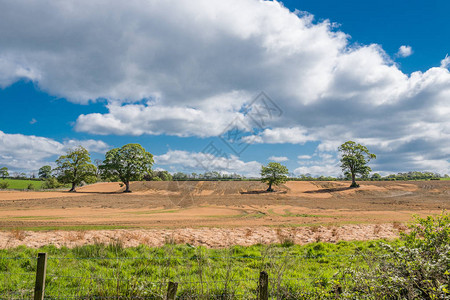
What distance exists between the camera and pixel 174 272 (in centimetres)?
839

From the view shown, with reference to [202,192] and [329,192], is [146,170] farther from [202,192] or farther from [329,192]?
[329,192]

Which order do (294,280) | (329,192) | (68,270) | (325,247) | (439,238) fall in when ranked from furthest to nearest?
(329,192), (325,247), (68,270), (294,280), (439,238)

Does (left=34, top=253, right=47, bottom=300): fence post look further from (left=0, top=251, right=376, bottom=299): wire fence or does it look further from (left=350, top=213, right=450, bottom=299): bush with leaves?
(left=350, top=213, right=450, bottom=299): bush with leaves

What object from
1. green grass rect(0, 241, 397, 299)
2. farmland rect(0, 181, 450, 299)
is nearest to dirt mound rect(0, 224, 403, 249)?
farmland rect(0, 181, 450, 299)

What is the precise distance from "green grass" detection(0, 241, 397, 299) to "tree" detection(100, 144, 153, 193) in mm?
50722

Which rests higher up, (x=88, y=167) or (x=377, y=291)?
(x=88, y=167)

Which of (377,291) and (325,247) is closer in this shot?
(377,291)

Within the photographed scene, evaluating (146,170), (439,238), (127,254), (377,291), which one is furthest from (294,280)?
(146,170)

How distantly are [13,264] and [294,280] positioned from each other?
31.5ft

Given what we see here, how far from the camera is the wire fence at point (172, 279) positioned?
19.2 feet

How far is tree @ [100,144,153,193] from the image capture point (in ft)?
196

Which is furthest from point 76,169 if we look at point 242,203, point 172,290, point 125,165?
point 172,290

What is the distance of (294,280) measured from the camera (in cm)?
774

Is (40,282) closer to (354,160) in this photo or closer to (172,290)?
(172,290)
